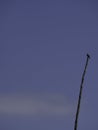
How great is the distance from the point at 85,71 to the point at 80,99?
2.50m

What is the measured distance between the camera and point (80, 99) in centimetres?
3341

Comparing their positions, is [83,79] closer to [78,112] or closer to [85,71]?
[85,71]

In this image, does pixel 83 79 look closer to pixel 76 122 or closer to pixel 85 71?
pixel 85 71

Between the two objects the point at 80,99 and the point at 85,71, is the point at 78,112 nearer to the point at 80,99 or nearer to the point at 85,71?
the point at 80,99

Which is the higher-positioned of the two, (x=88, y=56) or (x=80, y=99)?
(x=88, y=56)

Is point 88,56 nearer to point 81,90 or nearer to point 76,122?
point 81,90

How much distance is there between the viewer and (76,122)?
3291cm

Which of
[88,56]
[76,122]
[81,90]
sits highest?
[88,56]

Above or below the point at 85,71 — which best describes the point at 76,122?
below

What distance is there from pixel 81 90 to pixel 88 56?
285 cm

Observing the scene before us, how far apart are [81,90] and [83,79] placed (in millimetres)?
1060

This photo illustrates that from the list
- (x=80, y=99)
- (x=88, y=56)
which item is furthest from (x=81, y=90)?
(x=88, y=56)

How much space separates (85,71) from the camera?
34.4 metres

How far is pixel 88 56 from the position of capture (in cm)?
3400
